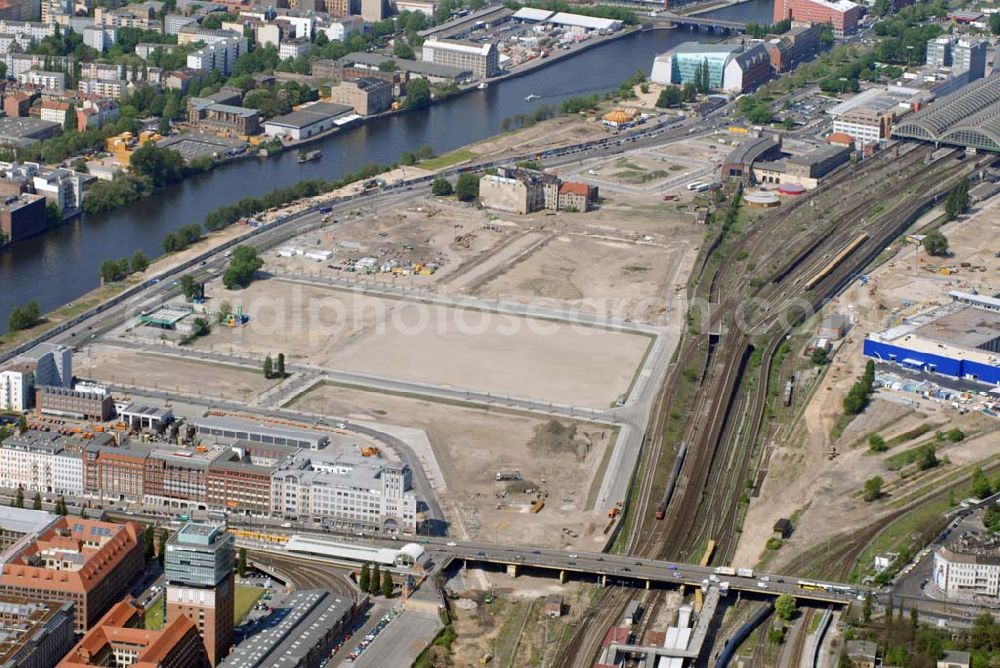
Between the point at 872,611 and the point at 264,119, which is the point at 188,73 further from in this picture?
the point at 872,611

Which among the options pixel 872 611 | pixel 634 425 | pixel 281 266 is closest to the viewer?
pixel 872 611

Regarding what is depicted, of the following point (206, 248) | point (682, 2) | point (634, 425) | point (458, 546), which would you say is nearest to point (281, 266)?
point (206, 248)

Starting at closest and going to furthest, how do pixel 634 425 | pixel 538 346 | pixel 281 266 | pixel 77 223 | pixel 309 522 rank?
pixel 309 522 → pixel 634 425 → pixel 538 346 → pixel 281 266 → pixel 77 223

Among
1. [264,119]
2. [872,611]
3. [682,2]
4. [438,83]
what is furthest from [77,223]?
[682,2]

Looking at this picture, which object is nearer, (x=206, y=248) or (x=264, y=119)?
(x=206, y=248)

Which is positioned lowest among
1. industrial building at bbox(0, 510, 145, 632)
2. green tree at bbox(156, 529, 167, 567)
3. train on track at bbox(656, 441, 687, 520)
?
train on track at bbox(656, 441, 687, 520)

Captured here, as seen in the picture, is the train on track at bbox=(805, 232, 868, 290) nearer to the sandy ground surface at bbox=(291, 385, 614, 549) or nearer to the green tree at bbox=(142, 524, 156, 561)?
the sandy ground surface at bbox=(291, 385, 614, 549)

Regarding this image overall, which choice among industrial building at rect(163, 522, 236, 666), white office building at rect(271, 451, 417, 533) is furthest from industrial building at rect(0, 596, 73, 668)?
white office building at rect(271, 451, 417, 533)
